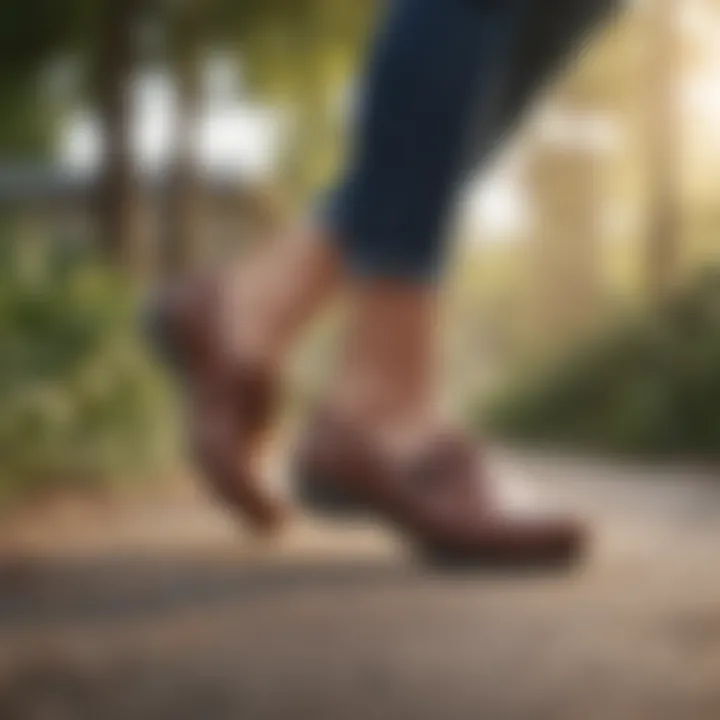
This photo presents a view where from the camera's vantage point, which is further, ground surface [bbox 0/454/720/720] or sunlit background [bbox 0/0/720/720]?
sunlit background [bbox 0/0/720/720]

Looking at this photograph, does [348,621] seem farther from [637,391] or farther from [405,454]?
[637,391]

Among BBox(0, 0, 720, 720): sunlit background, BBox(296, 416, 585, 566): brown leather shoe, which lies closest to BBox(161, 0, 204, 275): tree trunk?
BBox(0, 0, 720, 720): sunlit background

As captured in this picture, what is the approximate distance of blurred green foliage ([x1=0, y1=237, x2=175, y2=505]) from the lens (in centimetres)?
60

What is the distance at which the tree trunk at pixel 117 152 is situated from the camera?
606 mm

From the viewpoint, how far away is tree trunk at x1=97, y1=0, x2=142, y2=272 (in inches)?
23.9

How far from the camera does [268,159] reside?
1.97 feet

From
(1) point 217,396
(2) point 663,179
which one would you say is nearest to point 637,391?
(2) point 663,179

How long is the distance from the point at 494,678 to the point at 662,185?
26 cm

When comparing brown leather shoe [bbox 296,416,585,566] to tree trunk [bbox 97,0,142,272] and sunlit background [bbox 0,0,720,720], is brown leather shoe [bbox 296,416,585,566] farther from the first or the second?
tree trunk [bbox 97,0,142,272]

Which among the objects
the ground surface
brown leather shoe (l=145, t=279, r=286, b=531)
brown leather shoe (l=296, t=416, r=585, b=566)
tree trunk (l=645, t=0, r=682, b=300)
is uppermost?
tree trunk (l=645, t=0, r=682, b=300)

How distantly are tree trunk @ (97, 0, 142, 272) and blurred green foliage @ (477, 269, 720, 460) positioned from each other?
0.18 metres

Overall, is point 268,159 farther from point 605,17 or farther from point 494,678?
point 494,678

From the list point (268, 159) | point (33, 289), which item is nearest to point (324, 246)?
Result: point (268, 159)

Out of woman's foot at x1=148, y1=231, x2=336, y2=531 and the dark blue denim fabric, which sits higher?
the dark blue denim fabric
